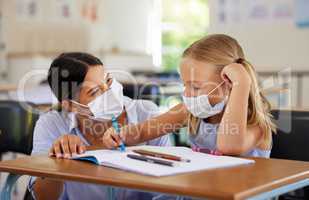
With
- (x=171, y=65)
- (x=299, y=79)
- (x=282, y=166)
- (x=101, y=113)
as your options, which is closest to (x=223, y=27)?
(x=299, y=79)

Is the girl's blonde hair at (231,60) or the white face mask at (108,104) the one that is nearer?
the girl's blonde hair at (231,60)

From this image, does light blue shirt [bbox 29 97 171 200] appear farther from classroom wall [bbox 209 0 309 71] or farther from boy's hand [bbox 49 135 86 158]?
classroom wall [bbox 209 0 309 71]

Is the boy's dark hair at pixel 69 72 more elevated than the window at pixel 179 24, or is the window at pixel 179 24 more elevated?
the window at pixel 179 24

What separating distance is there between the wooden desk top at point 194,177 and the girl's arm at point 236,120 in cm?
11

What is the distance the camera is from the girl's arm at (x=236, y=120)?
1.50 m

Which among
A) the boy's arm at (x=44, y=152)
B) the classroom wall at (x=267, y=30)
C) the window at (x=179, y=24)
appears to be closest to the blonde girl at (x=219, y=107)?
the boy's arm at (x=44, y=152)

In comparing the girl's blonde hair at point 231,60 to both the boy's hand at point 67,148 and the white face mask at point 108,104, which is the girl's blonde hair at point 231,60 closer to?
the white face mask at point 108,104

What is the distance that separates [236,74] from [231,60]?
12cm

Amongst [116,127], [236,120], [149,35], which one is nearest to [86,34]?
[149,35]

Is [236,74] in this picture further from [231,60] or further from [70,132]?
[70,132]

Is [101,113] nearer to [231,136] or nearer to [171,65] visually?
[231,136]

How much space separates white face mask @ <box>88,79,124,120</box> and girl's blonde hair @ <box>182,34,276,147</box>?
27 cm

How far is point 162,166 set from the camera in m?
1.28

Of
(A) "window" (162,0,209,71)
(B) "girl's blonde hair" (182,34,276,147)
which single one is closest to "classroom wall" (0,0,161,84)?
(A) "window" (162,0,209,71)
